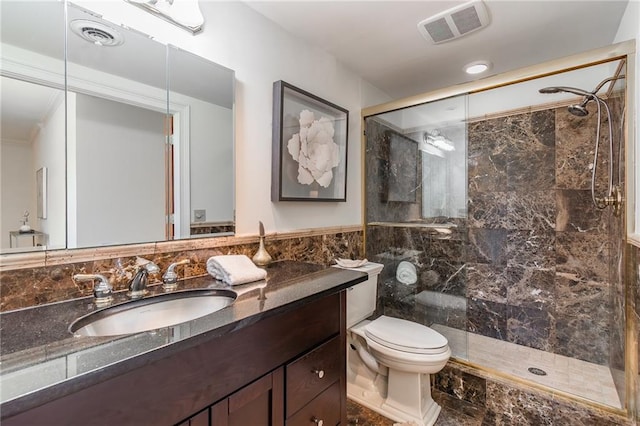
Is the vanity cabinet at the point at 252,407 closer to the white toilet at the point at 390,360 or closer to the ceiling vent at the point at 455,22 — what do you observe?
the white toilet at the point at 390,360

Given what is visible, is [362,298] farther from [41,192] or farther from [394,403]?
[41,192]

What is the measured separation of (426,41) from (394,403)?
2261 millimetres

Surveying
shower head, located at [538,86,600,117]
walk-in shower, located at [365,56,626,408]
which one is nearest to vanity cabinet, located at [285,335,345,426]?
walk-in shower, located at [365,56,626,408]

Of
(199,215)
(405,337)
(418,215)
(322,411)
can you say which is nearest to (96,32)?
(199,215)

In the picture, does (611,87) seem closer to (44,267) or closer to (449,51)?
(449,51)

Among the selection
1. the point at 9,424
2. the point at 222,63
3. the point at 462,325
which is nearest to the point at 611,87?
the point at 462,325

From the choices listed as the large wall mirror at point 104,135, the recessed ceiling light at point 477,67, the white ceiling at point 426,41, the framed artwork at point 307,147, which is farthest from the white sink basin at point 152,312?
the recessed ceiling light at point 477,67

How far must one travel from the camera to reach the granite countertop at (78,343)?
495 mm

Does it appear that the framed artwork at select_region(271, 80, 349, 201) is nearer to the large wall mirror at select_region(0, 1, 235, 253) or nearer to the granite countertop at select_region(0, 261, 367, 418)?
the large wall mirror at select_region(0, 1, 235, 253)

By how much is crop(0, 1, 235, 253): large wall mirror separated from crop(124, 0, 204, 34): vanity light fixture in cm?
12

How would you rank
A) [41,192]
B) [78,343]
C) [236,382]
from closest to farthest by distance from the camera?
[78,343] < [236,382] < [41,192]

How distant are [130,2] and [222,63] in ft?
1.33

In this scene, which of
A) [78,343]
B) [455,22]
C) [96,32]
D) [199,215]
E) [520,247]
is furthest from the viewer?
[520,247]

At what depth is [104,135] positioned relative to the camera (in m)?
1.09
